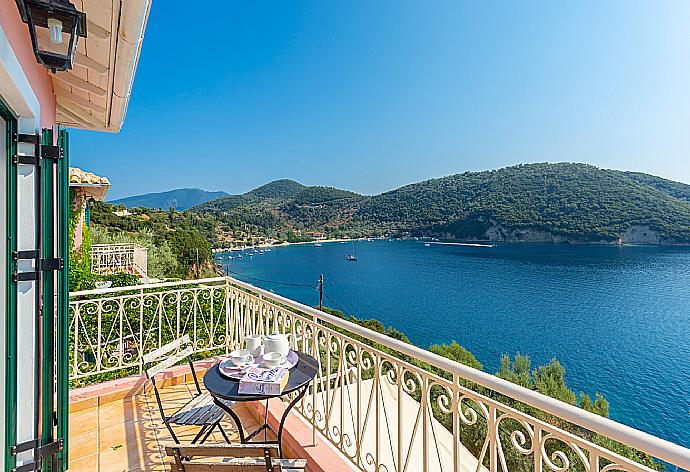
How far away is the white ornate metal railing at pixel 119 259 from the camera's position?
11.5 m

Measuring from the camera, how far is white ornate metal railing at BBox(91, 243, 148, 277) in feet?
37.7

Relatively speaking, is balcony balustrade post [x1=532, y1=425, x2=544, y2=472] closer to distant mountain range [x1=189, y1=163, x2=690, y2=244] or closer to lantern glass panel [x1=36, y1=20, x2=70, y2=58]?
lantern glass panel [x1=36, y1=20, x2=70, y2=58]

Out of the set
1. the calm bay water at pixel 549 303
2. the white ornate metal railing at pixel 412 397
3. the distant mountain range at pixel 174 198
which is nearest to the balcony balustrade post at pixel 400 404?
the white ornate metal railing at pixel 412 397

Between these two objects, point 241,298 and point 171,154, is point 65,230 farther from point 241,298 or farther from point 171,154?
point 171,154

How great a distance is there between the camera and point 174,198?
131500 mm

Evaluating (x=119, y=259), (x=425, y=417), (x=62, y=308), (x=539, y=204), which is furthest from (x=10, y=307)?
(x=539, y=204)

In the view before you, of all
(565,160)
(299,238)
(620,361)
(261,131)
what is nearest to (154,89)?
(261,131)

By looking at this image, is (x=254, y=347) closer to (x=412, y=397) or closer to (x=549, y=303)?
(x=412, y=397)

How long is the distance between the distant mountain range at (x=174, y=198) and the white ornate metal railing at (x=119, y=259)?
94.9 m

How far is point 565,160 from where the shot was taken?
54375mm

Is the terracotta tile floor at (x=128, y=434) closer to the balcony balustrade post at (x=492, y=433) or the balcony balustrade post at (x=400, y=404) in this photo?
the balcony balustrade post at (x=400, y=404)

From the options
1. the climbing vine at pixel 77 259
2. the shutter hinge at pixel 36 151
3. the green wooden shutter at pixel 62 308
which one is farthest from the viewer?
the climbing vine at pixel 77 259

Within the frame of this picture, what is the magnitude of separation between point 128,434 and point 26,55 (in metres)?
2.64

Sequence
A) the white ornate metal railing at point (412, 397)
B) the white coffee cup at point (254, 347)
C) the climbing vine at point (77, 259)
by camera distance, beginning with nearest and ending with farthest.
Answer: the white ornate metal railing at point (412, 397) → the white coffee cup at point (254, 347) → the climbing vine at point (77, 259)
